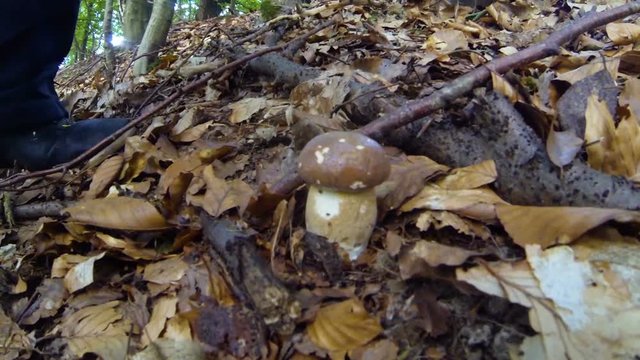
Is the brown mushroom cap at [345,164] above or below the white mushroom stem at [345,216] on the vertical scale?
above

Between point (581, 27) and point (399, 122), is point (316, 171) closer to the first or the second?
point (399, 122)

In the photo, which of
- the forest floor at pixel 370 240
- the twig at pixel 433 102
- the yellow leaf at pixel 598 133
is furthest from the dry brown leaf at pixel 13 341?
the yellow leaf at pixel 598 133

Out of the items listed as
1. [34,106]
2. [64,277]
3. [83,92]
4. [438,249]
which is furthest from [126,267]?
[83,92]

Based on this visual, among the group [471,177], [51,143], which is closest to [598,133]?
[471,177]

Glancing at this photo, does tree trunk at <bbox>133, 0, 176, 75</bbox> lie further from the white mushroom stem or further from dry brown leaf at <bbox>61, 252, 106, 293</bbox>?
the white mushroom stem

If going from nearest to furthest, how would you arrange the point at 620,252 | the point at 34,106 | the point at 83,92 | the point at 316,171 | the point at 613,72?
the point at 620,252 → the point at 316,171 → the point at 613,72 → the point at 34,106 → the point at 83,92

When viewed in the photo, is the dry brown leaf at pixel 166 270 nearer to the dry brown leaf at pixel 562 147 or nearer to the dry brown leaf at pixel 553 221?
the dry brown leaf at pixel 553 221
